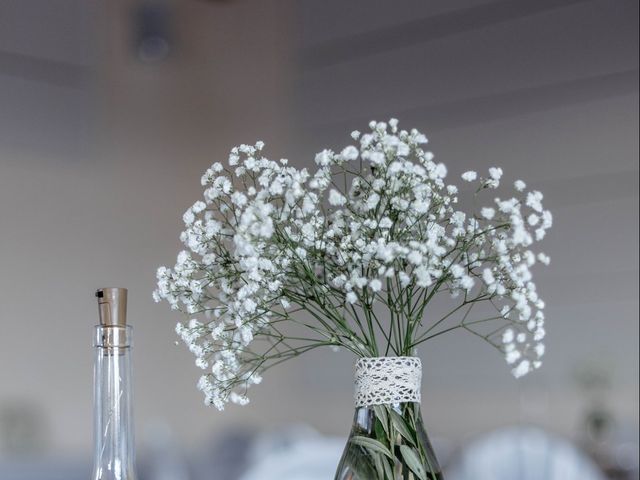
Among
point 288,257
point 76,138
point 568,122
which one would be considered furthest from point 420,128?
point 288,257

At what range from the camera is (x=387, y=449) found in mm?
747

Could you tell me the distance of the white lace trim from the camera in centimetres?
77

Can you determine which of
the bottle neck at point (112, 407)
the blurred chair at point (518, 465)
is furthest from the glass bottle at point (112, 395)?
the blurred chair at point (518, 465)

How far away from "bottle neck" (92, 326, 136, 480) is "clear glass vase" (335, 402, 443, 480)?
17 cm

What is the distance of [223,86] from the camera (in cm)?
387

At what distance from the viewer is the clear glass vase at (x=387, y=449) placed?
743 mm

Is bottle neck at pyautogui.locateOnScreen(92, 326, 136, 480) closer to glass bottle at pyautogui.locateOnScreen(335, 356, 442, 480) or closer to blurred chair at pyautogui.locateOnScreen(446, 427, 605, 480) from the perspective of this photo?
glass bottle at pyautogui.locateOnScreen(335, 356, 442, 480)

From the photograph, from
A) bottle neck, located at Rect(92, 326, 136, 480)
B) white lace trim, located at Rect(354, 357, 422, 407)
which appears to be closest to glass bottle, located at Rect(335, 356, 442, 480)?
white lace trim, located at Rect(354, 357, 422, 407)

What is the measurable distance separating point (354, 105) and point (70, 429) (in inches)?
59.4

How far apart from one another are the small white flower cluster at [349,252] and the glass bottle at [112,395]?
0.06 m

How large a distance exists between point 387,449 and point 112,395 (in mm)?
222

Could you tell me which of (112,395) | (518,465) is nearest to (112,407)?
(112,395)

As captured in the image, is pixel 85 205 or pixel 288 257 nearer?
pixel 288 257

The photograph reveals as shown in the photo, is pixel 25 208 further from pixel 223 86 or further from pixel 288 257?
pixel 288 257
